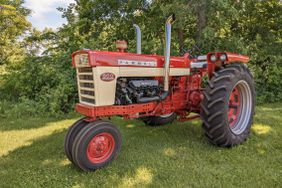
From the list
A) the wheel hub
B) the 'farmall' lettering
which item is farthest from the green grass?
the 'farmall' lettering

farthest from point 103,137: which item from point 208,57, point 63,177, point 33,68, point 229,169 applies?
point 33,68

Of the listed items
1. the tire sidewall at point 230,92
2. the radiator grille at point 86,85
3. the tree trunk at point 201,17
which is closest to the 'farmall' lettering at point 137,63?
the radiator grille at point 86,85

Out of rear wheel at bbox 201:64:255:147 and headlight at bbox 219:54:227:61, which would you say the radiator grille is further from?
headlight at bbox 219:54:227:61

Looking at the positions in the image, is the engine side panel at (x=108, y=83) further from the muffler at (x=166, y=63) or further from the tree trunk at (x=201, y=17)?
the tree trunk at (x=201, y=17)

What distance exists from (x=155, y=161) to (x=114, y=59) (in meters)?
1.33

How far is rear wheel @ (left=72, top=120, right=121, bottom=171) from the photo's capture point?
9.63 ft

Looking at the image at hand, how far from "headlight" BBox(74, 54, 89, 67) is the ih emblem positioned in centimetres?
22

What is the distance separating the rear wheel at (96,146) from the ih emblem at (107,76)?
49cm

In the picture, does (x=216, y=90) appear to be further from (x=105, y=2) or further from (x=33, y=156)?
(x=105, y=2)

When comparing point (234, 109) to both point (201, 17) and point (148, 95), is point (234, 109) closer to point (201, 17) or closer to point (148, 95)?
point (148, 95)

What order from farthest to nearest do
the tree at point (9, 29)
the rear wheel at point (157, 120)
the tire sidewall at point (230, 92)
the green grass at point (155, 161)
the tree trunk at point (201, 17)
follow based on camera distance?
the tree at point (9, 29) < the tree trunk at point (201, 17) < the rear wheel at point (157, 120) < the tire sidewall at point (230, 92) < the green grass at point (155, 161)

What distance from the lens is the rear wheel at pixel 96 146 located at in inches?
116

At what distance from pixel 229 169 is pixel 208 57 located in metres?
1.59

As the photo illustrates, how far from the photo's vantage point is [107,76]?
10.4 ft
